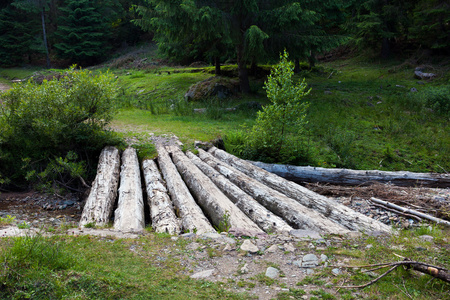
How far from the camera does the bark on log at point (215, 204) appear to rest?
14.0ft

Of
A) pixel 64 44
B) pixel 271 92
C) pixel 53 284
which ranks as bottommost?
pixel 53 284

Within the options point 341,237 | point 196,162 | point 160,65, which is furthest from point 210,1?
point 160,65

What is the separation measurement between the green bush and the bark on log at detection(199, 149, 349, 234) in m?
3.98

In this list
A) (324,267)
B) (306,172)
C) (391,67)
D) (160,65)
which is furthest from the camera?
(160,65)

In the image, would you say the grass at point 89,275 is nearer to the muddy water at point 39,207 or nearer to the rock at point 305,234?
the rock at point 305,234

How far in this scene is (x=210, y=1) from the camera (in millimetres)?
13961

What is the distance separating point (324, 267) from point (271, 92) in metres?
5.61

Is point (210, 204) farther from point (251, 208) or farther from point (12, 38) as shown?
point (12, 38)

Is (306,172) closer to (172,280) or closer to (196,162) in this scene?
(196,162)

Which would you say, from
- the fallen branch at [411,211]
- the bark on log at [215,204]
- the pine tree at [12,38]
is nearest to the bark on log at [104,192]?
the bark on log at [215,204]

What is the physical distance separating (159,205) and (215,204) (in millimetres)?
982

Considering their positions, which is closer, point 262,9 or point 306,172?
point 306,172

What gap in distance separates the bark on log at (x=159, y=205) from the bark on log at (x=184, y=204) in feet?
0.38

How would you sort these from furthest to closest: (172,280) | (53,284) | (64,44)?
Result: (64,44) < (172,280) < (53,284)
